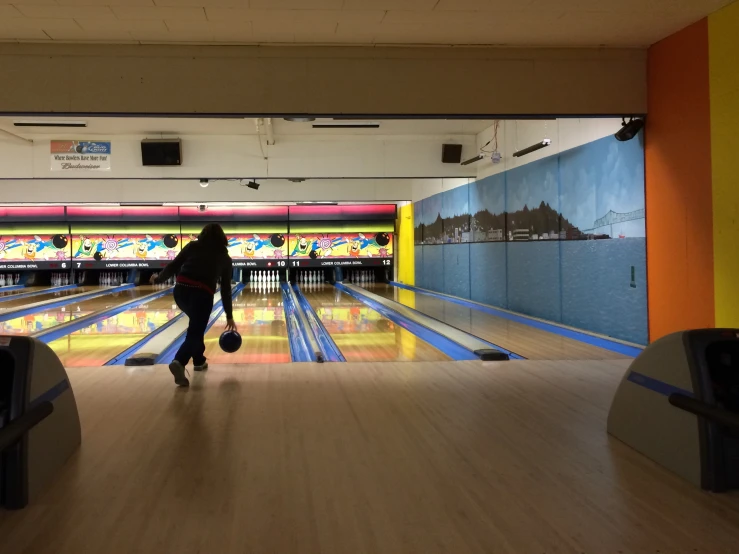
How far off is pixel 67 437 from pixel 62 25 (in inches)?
117

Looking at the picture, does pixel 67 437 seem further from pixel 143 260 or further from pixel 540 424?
pixel 143 260

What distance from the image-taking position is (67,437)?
255 centimetres

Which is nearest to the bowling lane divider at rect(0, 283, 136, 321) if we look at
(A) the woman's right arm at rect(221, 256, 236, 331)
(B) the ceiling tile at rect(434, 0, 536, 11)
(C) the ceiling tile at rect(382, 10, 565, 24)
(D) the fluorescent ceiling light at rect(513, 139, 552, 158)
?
(A) the woman's right arm at rect(221, 256, 236, 331)

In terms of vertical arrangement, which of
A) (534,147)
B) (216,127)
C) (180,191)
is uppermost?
(216,127)

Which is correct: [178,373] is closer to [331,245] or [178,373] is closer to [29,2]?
[29,2]

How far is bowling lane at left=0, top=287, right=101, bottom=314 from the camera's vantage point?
30.0ft

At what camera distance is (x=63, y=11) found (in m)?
3.90

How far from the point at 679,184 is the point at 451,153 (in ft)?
15.4

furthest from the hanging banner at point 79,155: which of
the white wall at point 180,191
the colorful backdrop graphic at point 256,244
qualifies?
the colorful backdrop graphic at point 256,244

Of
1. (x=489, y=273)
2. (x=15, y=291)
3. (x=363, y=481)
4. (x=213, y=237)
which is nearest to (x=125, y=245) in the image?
(x=15, y=291)

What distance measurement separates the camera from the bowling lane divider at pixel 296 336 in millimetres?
5238

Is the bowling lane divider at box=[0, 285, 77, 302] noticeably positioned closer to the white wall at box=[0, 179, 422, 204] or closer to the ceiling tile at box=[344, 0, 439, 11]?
the white wall at box=[0, 179, 422, 204]

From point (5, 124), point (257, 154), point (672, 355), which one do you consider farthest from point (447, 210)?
point (672, 355)

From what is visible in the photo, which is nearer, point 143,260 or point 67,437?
point 67,437
